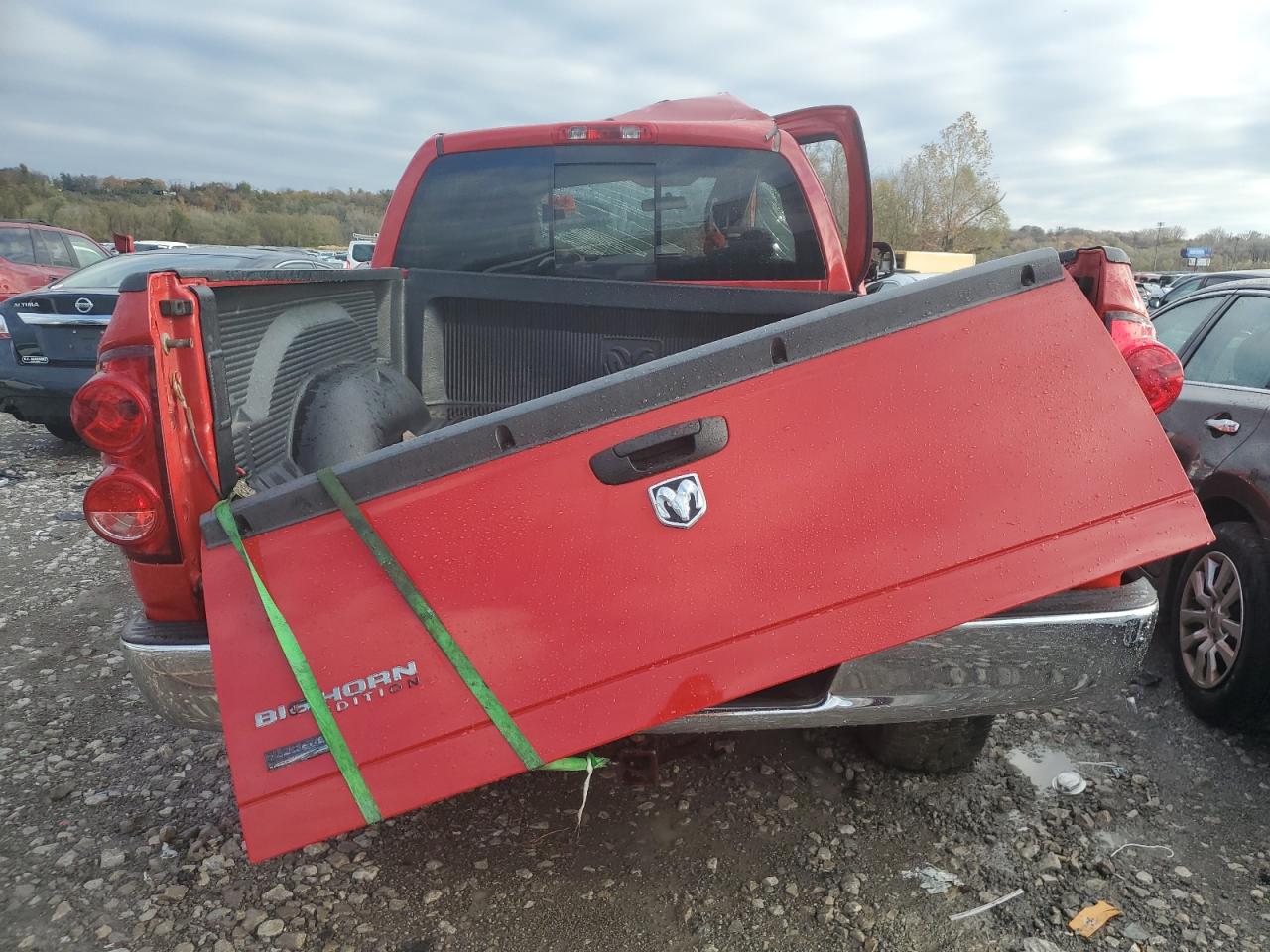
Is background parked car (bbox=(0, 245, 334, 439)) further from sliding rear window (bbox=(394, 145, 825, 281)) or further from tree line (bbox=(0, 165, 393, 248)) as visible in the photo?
tree line (bbox=(0, 165, 393, 248))

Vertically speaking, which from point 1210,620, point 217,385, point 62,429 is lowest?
point 62,429

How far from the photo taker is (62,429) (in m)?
8.23

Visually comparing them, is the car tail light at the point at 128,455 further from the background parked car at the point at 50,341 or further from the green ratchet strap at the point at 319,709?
the background parked car at the point at 50,341

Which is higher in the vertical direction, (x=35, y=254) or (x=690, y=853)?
(x=35, y=254)

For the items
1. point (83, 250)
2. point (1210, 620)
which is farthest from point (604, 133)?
point (83, 250)

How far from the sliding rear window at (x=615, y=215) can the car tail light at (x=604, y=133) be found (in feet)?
0.17

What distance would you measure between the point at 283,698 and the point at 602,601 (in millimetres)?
673

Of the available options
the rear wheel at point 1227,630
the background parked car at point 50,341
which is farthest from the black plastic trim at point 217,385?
the background parked car at point 50,341

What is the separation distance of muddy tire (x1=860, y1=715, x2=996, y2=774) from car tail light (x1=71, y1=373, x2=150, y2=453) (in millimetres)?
2144

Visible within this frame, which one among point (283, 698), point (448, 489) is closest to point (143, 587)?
point (283, 698)

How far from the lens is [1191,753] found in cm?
319

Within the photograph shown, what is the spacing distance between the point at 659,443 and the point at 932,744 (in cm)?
160

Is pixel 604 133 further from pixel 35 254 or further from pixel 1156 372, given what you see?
pixel 35 254

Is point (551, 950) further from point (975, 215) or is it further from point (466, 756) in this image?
point (975, 215)
